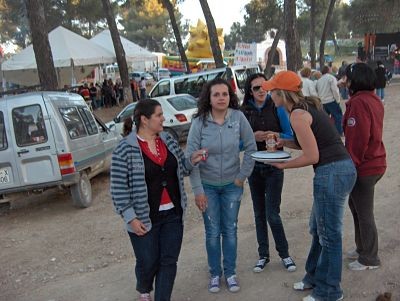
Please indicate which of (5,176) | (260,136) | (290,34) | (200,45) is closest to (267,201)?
(260,136)

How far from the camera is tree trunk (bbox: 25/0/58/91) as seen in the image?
12219mm

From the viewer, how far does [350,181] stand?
11.0 feet

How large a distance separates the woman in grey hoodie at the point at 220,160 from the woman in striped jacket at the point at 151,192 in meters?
0.20

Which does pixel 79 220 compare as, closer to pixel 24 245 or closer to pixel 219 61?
pixel 24 245

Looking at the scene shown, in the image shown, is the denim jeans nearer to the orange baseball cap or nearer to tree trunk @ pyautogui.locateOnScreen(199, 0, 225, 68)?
the orange baseball cap

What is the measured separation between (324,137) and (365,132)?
0.56 meters

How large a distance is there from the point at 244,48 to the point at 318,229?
15779mm

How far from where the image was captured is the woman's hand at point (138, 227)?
329 cm

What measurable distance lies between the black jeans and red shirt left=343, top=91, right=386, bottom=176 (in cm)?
9

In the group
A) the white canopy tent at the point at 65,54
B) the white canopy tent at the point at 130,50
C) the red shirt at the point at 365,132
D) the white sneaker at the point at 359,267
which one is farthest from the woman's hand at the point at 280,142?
the white canopy tent at the point at 130,50

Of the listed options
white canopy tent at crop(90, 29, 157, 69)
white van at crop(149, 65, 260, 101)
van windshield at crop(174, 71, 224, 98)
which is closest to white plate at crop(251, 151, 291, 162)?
white van at crop(149, 65, 260, 101)

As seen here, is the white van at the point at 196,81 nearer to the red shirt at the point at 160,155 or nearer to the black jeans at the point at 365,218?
the black jeans at the point at 365,218

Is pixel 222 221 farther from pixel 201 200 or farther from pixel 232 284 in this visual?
pixel 232 284

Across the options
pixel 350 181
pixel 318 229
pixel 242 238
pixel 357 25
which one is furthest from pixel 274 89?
pixel 357 25
